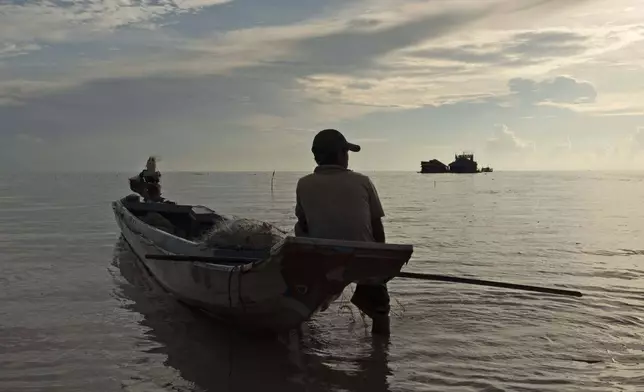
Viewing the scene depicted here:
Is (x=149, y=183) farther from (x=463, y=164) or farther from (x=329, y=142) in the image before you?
(x=463, y=164)

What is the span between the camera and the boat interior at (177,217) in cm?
1320

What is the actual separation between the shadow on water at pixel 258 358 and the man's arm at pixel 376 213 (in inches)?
51.4

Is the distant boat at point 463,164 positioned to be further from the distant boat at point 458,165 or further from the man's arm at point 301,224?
the man's arm at point 301,224

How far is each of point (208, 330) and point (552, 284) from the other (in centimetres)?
614

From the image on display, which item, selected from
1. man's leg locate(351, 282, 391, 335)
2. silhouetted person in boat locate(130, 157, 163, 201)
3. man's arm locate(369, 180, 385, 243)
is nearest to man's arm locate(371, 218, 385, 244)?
man's arm locate(369, 180, 385, 243)

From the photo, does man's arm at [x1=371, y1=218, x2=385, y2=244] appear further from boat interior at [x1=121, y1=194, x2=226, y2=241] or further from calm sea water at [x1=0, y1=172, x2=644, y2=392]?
boat interior at [x1=121, y1=194, x2=226, y2=241]

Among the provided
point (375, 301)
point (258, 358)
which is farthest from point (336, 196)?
point (258, 358)

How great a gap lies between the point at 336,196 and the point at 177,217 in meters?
9.53

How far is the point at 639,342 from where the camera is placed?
269 inches

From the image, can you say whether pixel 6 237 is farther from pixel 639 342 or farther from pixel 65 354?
pixel 639 342

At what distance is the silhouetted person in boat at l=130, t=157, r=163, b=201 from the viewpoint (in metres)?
18.9

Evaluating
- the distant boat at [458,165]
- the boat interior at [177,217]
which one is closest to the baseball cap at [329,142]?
the boat interior at [177,217]

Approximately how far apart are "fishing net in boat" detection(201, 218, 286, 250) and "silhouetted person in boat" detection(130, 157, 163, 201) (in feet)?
36.9

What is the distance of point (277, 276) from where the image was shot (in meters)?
5.85
